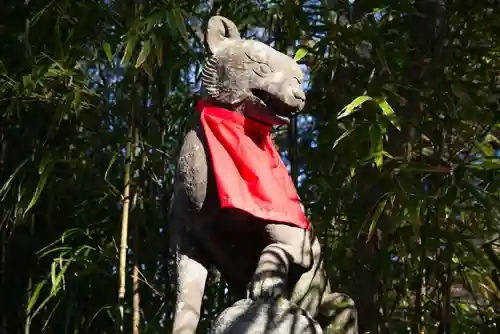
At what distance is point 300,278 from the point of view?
1.60 metres

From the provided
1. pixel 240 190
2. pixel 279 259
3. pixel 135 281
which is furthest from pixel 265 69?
pixel 135 281

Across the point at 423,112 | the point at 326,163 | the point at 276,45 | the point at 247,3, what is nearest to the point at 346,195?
the point at 326,163

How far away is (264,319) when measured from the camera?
4.66ft

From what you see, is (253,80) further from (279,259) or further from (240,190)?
(279,259)

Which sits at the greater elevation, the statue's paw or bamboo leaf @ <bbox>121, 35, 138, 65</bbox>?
bamboo leaf @ <bbox>121, 35, 138, 65</bbox>

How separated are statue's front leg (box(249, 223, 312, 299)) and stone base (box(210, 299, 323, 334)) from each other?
0.08 feet

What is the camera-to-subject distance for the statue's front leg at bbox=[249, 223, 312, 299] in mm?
1467

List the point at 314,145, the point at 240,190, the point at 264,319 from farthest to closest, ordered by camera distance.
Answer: the point at 314,145, the point at 240,190, the point at 264,319

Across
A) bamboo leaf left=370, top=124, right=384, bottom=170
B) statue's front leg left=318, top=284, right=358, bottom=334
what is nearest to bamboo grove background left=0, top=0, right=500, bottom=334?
bamboo leaf left=370, top=124, right=384, bottom=170

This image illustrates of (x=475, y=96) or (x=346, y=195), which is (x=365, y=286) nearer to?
(x=346, y=195)

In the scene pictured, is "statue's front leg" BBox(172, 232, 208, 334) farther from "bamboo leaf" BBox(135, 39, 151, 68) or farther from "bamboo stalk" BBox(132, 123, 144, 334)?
"bamboo leaf" BBox(135, 39, 151, 68)

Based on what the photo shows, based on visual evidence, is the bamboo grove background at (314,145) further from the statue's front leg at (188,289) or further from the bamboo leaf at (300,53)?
the statue's front leg at (188,289)

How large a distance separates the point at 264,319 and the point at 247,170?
1.03 feet

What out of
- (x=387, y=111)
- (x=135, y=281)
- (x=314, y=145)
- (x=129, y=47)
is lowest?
(x=135, y=281)
